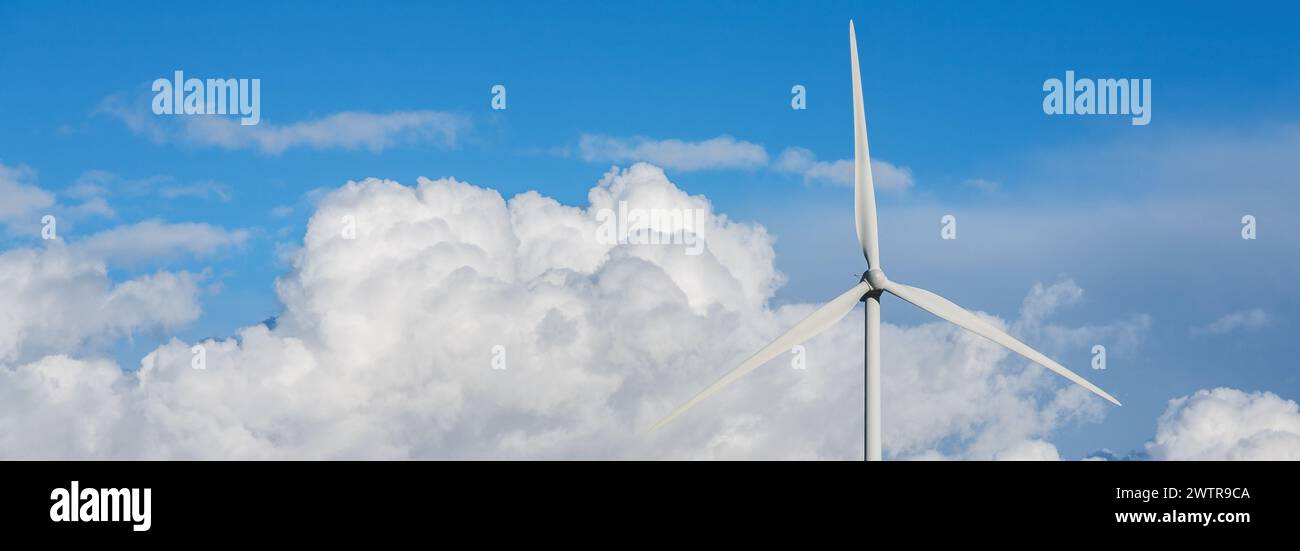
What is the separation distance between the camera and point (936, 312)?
58.0 meters

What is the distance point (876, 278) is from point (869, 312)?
1.38 m

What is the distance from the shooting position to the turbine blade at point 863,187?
58.7 m

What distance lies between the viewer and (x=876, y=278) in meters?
56.6

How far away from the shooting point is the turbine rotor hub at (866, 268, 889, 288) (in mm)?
56562

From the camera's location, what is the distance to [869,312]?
56.8m
